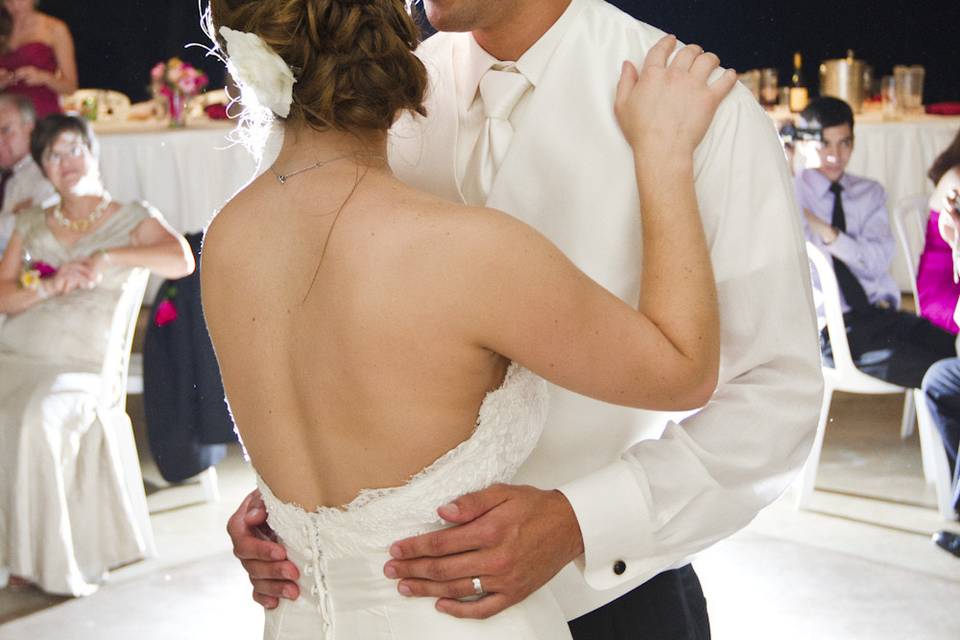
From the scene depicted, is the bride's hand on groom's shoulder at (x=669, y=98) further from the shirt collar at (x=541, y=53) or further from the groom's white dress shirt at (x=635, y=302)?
the shirt collar at (x=541, y=53)

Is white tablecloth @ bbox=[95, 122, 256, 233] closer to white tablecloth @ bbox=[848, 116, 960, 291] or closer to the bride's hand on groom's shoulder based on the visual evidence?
white tablecloth @ bbox=[848, 116, 960, 291]

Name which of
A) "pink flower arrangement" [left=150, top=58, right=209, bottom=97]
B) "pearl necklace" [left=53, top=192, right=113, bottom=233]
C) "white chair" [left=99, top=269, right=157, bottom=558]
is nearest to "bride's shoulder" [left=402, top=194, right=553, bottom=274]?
"white chair" [left=99, top=269, right=157, bottom=558]

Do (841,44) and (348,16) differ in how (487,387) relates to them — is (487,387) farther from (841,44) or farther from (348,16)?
(841,44)

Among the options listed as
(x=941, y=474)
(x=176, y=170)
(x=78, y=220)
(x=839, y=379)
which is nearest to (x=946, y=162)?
(x=839, y=379)

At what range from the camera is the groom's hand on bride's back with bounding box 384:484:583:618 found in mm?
1170

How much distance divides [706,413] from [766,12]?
621 centimetres

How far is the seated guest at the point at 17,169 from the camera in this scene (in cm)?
404

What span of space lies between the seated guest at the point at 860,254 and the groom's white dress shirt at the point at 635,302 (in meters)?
2.89

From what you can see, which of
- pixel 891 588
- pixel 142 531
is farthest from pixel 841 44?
pixel 142 531

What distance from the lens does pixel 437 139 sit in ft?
5.07

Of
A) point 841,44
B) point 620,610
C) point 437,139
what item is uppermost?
point 437,139

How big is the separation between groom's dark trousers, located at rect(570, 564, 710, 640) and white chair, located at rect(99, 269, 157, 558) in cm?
267

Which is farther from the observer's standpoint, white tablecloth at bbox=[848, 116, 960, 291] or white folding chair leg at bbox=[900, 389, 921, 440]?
white tablecloth at bbox=[848, 116, 960, 291]

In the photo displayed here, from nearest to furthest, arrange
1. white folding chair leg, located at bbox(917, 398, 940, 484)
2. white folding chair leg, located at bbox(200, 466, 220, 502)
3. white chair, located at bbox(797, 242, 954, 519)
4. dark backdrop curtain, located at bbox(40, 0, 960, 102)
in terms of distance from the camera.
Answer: white chair, located at bbox(797, 242, 954, 519) → white folding chair leg, located at bbox(917, 398, 940, 484) → white folding chair leg, located at bbox(200, 466, 220, 502) → dark backdrop curtain, located at bbox(40, 0, 960, 102)
